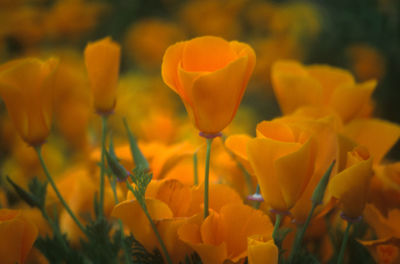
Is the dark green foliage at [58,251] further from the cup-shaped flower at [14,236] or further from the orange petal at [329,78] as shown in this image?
the orange petal at [329,78]

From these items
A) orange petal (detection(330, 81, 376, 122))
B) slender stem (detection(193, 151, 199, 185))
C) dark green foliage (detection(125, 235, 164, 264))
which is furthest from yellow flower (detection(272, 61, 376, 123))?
dark green foliage (detection(125, 235, 164, 264))

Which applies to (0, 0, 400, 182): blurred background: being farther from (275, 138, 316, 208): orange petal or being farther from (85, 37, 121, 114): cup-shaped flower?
(275, 138, 316, 208): orange petal

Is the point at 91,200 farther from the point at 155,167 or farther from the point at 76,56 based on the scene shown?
the point at 76,56

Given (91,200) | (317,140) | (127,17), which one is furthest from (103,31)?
(317,140)

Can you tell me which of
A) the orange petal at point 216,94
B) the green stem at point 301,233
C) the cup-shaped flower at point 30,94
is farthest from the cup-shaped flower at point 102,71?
the green stem at point 301,233

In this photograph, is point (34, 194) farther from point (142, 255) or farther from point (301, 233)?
point (301, 233)

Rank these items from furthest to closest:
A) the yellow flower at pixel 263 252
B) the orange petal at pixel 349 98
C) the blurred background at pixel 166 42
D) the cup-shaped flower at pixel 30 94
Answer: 1. the blurred background at pixel 166 42
2. the orange petal at pixel 349 98
3. the cup-shaped flower at pixel 30 94
4. the yellow flower at pixel 263 252

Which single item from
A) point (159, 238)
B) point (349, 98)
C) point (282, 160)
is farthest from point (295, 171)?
point (349, 98)
